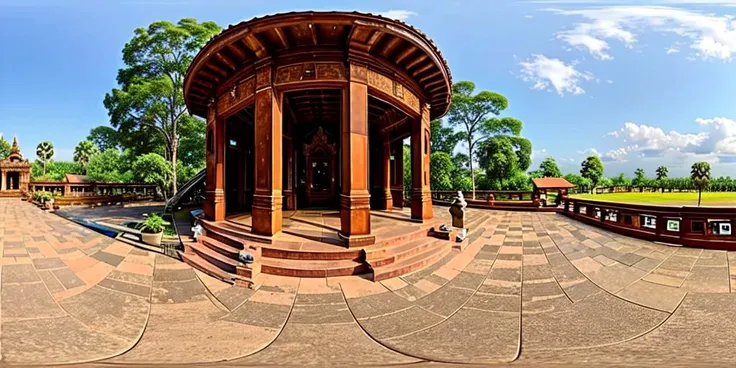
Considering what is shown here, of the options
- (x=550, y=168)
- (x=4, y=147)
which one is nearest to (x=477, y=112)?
(x=550, y=168)

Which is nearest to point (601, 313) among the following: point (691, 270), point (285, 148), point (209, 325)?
point (691, 270)

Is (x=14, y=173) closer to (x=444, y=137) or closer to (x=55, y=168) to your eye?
(x=55, y=168)

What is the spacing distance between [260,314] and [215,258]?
231 cm

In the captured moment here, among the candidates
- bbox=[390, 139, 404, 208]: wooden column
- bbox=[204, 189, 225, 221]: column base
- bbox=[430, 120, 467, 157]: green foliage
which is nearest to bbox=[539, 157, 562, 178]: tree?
bbox=[430, 120, 467, 157]: green foliage

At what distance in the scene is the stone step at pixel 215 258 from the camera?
16.5 feet

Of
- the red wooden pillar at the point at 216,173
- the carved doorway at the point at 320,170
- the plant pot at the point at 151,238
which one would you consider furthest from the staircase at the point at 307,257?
the carved doorway at the point at 320,170

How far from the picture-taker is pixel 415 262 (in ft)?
17.6

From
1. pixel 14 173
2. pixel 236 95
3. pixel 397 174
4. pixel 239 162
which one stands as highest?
pixel 236 95

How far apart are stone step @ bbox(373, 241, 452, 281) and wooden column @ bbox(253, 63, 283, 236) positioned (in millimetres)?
2402

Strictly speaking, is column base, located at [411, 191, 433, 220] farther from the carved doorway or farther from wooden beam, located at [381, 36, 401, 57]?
the carved doorway

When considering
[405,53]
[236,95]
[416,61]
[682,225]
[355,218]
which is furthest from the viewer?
[236,95]

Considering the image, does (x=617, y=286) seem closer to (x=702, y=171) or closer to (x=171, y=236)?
(x=171, y=236)

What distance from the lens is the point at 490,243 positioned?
7098 millimetres

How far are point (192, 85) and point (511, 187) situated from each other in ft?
80.4
